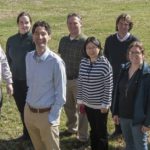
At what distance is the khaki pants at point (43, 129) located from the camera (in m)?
6.14

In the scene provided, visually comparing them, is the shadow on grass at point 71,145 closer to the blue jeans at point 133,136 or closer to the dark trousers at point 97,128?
the dark trousers at point 97,128

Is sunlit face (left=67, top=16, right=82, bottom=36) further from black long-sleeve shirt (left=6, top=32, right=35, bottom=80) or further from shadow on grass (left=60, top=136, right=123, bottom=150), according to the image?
shadow on grass (left=60, top=136, right=123, bottom=150)

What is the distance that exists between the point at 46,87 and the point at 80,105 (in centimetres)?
131

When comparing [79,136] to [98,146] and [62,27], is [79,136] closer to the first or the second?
[98,146]

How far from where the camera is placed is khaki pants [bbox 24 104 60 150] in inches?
242

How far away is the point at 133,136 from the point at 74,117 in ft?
6.98

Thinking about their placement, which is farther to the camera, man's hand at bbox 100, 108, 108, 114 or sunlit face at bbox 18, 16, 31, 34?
sunlit face at bbox 18, 16, 31, 34

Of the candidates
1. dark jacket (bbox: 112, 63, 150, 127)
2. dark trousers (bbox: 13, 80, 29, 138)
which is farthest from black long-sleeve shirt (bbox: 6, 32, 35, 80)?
dark jacket (bbox: 112, 63, 150, 127)

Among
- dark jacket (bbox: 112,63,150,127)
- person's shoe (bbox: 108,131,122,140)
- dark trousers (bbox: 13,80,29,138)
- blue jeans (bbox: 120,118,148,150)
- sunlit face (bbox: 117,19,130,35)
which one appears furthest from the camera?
person's shoe (bbox: 108,131,122,140)

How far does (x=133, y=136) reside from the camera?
21.1ft

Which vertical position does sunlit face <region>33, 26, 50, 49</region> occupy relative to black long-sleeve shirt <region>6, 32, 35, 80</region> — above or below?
above

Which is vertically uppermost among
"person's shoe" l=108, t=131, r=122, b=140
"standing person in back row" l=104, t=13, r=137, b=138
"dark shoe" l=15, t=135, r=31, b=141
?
"standing person in back row" l=104, t=13, r=137, b=138

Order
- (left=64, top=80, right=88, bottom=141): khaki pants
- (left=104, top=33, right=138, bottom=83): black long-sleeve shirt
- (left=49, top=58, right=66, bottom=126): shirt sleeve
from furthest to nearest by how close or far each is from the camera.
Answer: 1. (left=64, top=80, right=88, bottom=141): khaki pants
2. (left=104, top=33, right=138, bottom=83): black long-sleeve shirt
3. (left=49, top=58, right=66, bottom=126): shirt sleeve

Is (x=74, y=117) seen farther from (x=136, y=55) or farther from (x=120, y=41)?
(x=136, y=55)
